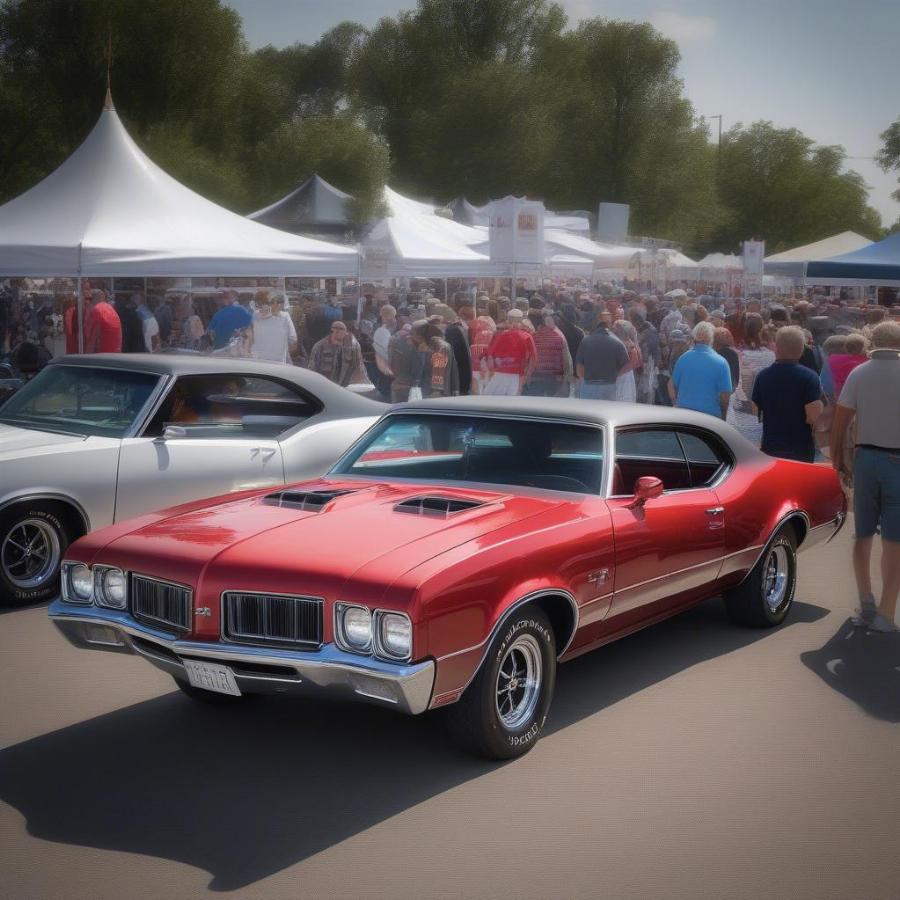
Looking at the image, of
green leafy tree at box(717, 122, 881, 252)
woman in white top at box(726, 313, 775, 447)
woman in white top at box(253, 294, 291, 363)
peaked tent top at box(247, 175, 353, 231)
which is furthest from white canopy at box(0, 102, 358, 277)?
green leafy tree at box(717, 122, 881, 252)

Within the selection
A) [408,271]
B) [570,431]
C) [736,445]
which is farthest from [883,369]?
[408,271]

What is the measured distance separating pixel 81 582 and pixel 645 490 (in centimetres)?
249

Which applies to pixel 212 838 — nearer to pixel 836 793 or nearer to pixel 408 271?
pixel 836 793

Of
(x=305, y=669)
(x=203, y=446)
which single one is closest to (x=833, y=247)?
(x=203, y=446)

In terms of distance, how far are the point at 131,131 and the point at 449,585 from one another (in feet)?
158

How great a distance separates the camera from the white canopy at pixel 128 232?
1488 cm

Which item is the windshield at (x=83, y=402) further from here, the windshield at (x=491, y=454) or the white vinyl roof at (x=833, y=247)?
the white vinyl roof at (x=833, y=247)

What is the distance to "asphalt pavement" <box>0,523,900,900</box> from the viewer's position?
4.09 meters

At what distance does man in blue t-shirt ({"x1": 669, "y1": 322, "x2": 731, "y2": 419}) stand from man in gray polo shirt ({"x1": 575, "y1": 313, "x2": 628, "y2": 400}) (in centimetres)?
272

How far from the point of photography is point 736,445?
23.8 ft

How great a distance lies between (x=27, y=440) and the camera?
7.90 m

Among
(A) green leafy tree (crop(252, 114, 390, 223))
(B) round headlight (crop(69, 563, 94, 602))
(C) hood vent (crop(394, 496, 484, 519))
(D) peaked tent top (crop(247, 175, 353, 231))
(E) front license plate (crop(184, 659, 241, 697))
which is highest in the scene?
(A) green leafy tree (crop(252, 114, 390, 223))

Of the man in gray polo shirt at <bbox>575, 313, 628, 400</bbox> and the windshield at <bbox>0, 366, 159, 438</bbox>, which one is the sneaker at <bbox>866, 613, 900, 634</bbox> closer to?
the windshield at <bbox>0, 366, 159, 438</bbox>

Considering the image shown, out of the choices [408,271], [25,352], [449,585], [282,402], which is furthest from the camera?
[408,271]
